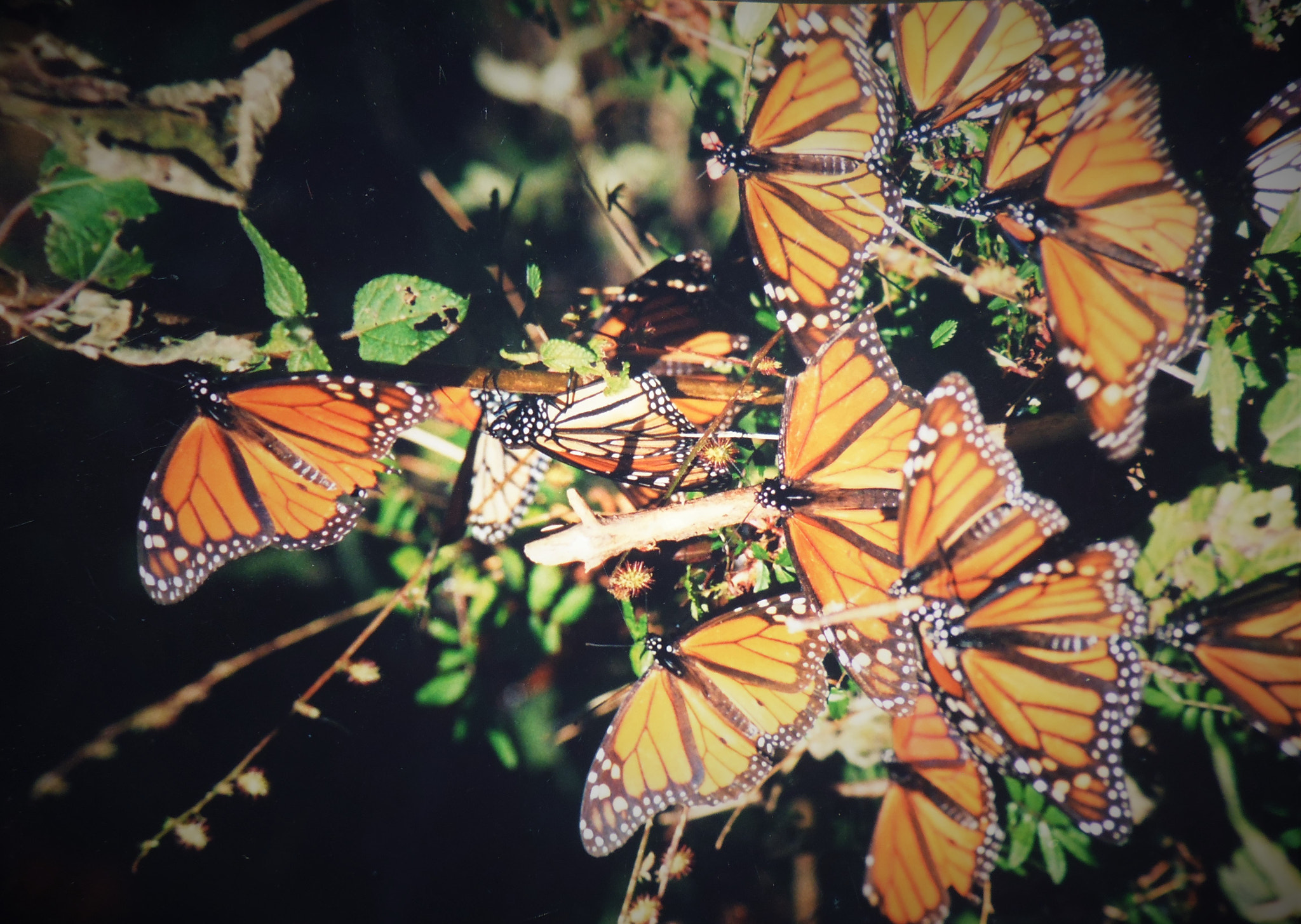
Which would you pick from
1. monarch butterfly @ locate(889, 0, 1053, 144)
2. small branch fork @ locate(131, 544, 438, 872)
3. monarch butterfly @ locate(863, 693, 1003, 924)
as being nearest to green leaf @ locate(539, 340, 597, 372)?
small branch fork @ locate(131, 544, 438, 872)

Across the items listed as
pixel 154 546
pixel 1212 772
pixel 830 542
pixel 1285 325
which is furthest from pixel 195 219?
pixel 1212 772

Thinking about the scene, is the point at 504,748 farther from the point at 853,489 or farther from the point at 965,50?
the point at 965,50

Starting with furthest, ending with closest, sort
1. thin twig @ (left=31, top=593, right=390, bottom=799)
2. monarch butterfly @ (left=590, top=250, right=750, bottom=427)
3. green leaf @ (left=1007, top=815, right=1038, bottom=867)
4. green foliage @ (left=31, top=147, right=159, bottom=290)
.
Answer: monarch butterfly @ (left=590, top=250, right=750, bottom=427), green leaf @ (left=1007, top=815, right=1038, bottom=867), thin twig @ (left=31, top=593, right=390, bottom=799), green foliage @ (left=31, top=147, right=159, bottom=290)

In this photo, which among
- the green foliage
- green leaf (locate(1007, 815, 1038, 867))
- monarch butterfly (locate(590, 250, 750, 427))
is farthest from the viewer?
monarch butterfly (locate(590, 250, 750, 427))

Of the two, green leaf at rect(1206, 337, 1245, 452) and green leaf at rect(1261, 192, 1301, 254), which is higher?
green leaf at rect(1261, 192, 1301, 254)

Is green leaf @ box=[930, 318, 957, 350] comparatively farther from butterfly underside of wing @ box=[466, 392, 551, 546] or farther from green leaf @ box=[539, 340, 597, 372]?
butterfly underside of wing @ box=[466, 392, 551, 546]

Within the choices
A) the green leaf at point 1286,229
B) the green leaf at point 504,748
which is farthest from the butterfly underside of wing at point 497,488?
the green leaf at point 1286,229

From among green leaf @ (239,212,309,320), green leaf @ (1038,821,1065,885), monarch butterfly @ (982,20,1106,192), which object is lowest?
green leaf @ (1038,821,1065,885)
